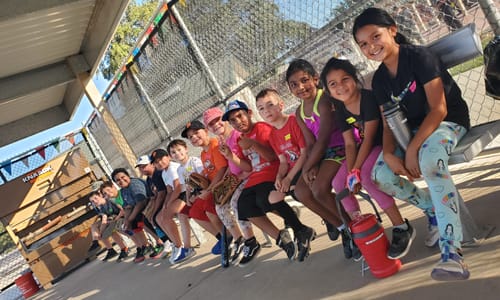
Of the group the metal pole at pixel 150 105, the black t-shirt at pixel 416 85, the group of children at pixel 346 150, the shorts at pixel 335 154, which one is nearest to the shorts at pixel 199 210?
the group of children at pixel 346 150

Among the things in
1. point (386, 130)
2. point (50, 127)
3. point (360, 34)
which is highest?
point (50, 127)

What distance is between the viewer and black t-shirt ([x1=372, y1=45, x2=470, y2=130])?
2.10 metres

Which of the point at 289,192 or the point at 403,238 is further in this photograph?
the point at 289,192

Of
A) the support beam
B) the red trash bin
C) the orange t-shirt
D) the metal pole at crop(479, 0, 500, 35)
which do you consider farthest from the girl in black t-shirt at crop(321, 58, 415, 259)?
the red trash bin

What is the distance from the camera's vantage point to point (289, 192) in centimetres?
315

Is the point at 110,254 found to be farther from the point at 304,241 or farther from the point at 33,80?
the point at 304,241

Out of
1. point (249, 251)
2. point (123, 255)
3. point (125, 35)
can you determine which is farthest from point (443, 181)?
point (125, 35)

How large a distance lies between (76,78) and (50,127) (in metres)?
3.05

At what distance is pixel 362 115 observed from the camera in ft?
7.88

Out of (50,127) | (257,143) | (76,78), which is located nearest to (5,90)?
(76,78)

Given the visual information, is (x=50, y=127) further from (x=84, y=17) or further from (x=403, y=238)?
(x=403, y=238)

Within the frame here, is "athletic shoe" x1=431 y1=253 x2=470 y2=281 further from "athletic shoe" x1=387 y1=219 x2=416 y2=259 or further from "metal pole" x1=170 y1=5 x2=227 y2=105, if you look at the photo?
"metal pole" x1=170 y1=5 x2=227 y2=105

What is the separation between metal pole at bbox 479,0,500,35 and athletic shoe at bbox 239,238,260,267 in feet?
8.26

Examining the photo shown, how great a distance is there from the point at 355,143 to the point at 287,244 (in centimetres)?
112
